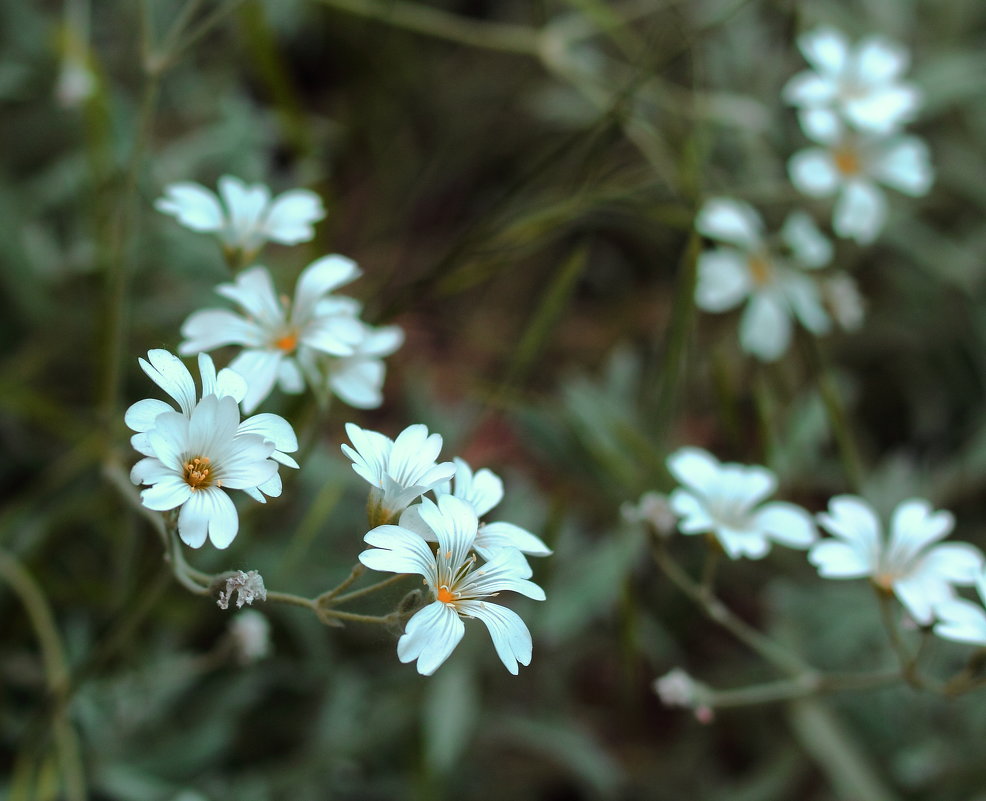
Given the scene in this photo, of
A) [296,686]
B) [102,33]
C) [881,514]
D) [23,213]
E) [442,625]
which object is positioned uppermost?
[102,33]

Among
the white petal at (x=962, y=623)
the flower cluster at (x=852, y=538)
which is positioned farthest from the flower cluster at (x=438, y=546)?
the white petal at (x=962, y=623)

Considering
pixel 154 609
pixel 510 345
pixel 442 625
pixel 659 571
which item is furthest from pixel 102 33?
pixel 442 625

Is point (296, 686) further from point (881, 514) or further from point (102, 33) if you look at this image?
point (102, 33)

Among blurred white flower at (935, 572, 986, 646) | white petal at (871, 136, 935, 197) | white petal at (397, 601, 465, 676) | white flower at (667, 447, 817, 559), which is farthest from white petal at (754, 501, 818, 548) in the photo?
white petal at (871, 136, 935, 197)

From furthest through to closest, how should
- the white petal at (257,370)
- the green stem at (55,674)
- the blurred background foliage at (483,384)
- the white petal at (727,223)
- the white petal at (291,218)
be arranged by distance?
1. the white petal at (727,223)
2. the blurred background foliage at (483,384)
3. the green stem at (55,674)
4. the white petal at (291,218)
5. the white petal at (257,370)

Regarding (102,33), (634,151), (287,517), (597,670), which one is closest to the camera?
(287,517)

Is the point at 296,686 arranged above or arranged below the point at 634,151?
below

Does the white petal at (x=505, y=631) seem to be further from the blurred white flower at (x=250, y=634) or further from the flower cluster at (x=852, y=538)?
the blurred white flower at (x=250, y=634)
